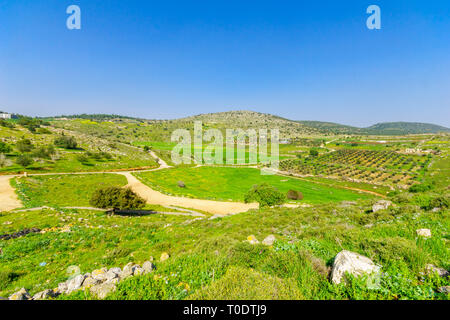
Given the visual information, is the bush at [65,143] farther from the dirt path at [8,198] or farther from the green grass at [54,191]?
the dirt path at [8,198]

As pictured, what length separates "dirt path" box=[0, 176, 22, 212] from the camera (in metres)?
27.7

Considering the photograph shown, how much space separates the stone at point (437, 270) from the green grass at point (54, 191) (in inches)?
1657

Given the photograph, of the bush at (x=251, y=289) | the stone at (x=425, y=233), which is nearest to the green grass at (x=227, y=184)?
the stone at (x=425, y=233)

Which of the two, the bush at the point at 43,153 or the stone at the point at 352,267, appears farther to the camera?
the bush at the point at 43,153

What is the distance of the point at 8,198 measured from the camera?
105ft

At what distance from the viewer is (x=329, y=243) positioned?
736 cm

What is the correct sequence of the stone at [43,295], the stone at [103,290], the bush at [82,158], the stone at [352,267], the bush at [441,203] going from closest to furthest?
the stone at [352,267] < the stone at [103,290] < the stone at [43,295] < the bush at [441,203] < the bush at [82,158]

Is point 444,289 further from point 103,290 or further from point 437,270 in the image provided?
point 103,290

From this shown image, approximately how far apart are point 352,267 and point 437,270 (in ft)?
7.30

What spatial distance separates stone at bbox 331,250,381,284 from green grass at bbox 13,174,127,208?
1588 inches

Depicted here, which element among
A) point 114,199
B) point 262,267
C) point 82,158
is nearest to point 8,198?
point 114,199

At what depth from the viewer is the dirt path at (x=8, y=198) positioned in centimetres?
2770
